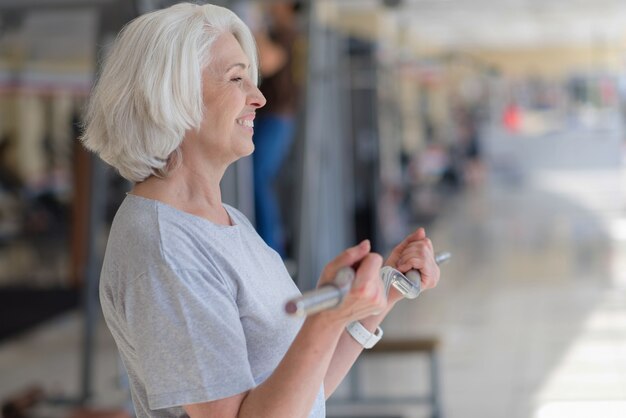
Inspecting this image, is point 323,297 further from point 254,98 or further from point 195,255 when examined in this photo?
point 254,98

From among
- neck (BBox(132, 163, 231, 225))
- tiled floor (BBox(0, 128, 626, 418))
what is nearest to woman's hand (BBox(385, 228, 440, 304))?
neck (BBox(132, 163, 231, 225))

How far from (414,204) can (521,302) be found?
19.4ft

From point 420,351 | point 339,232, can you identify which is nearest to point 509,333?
point 339,232

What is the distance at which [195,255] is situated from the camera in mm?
1271

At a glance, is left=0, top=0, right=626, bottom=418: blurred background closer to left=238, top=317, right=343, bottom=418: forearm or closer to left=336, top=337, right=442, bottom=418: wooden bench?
left=336, top=337, right=442, bottom=418: wooden bench

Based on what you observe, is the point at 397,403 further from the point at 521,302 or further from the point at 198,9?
the point at 198,9

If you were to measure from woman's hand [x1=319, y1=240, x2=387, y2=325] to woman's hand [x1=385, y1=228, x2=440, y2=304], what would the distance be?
331 millimetres

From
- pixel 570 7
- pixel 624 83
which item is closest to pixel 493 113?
pixel 624 83

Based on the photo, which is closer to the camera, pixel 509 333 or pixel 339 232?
pixel 509 333

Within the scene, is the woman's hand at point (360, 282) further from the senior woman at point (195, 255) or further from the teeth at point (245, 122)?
the teeth at point (245, 122)

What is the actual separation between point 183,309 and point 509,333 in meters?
6.25

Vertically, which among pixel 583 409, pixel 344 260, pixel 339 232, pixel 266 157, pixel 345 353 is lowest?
pixel 583 409

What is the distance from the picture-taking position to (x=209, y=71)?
135cm

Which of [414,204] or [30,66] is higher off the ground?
[30,66]
